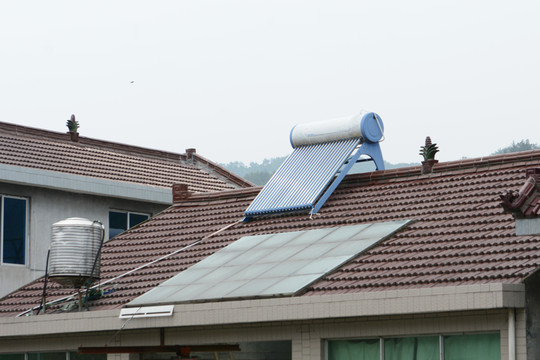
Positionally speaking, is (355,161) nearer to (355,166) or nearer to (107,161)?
(107,161)

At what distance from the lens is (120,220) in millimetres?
29797

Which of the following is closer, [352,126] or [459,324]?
[459,324]

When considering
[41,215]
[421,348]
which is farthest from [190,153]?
[421,348]

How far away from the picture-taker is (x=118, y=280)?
22391mm

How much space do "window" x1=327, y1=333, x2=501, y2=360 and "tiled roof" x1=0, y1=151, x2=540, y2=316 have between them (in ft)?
2.61

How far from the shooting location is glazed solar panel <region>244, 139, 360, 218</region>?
23078 millimetres

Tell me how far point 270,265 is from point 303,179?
420cm

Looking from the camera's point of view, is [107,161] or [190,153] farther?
[190,153]

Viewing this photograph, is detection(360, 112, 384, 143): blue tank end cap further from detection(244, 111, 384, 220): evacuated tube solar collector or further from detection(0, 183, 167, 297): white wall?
detection(0, 183, 167, 297): white wall

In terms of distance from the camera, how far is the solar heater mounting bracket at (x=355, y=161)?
74.9 ft

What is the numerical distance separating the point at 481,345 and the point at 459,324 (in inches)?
16.6

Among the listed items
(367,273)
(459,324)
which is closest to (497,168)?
(367,273)

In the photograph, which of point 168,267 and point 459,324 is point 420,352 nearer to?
point 459,324

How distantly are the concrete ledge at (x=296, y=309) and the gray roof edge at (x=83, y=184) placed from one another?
611 cm
